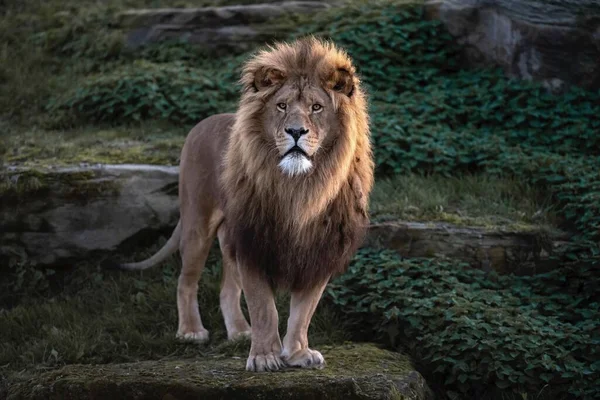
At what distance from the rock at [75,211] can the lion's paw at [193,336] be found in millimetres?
1352

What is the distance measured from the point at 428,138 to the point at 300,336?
11.2 ft

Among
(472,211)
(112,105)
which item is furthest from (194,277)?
(112,105)

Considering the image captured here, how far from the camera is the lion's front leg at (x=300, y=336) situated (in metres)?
4.57

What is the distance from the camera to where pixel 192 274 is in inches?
228

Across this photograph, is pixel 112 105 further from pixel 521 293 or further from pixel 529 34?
pixel 521 293

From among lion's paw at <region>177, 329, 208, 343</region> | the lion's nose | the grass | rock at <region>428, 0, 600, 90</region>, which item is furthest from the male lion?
rock at <region>428, 0, 600, 90</region>

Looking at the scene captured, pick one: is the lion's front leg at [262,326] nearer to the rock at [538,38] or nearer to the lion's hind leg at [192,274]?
the lion's hind leg at [192,274]

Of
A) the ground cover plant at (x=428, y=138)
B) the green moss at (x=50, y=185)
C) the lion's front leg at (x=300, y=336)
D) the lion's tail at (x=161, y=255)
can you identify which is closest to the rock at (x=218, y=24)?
the ground cover plant at (x=428, y=138)

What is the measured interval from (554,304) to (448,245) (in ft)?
2.72

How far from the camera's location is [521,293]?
19.1 ft

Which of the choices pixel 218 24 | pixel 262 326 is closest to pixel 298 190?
pixel 262 326

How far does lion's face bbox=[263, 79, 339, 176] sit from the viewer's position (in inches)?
168

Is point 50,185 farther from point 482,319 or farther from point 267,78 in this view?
point 482,319

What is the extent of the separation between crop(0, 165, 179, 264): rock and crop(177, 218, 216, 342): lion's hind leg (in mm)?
1220
